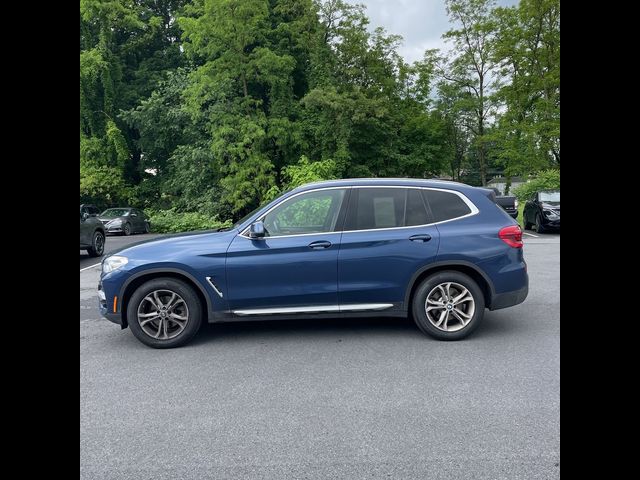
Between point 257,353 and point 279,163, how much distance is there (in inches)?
1050

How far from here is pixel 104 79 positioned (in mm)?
32906

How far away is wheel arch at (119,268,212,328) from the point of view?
5172 millimetres

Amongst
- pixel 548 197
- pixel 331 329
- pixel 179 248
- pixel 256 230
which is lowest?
pixel 331 329

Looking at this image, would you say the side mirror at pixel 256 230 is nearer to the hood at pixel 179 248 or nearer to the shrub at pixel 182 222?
the hood at pixel 179 248

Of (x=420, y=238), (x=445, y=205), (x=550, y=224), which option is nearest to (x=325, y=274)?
(x=420, y=238)

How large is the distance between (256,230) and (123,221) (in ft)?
73.3

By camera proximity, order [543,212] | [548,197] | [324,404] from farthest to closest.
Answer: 1. [548,197]
2. [543,212]
3. [324,404]

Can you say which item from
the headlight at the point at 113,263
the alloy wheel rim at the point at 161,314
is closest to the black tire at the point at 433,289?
the alloy wheel rim at the point at 161,314

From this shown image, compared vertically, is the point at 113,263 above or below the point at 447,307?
above

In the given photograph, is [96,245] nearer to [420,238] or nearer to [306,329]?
[306,329]

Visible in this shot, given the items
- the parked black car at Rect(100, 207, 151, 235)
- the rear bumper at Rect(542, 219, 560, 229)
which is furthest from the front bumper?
the parked black car at Rect(100, 207, 151, 235)

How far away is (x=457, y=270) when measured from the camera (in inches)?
212

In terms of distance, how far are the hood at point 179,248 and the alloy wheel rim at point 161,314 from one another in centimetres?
38
